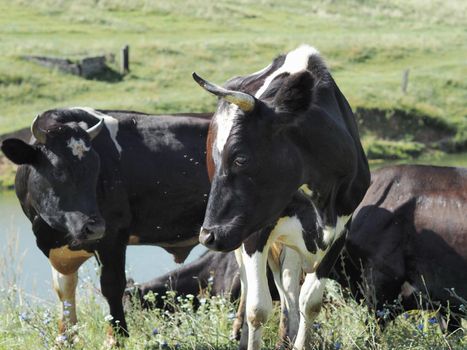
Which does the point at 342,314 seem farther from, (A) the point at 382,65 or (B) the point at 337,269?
(A) the point at 382,65

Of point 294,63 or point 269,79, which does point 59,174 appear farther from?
point 294,63

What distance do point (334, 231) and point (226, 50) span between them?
37600 millimetres

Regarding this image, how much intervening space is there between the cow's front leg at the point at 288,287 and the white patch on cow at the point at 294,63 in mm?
1489

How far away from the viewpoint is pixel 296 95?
627 centimetres

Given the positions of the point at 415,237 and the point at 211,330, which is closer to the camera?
the point at 211,330

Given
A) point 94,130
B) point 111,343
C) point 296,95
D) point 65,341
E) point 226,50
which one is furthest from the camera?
point 226,50

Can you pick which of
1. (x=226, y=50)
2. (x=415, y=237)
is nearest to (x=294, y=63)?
(x=415, y=237)

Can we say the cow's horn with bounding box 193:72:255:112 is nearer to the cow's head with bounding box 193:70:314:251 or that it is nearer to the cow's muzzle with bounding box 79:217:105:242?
the cow's head with bounding box 193:70:314:251

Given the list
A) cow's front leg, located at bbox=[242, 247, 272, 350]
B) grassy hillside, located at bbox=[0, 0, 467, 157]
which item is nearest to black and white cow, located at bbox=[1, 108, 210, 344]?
cow's front leg, located at bbox=[242, 247, 272, 350]

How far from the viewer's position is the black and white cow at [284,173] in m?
6.04

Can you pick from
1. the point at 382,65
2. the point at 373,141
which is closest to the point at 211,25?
the point at 382,65

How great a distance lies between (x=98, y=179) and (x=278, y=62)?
1.78 metres

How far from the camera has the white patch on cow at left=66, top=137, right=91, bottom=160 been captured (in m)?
7.54

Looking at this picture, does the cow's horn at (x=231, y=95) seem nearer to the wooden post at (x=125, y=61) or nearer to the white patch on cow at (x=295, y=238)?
the white patch on cow at (x=295, y=238)
